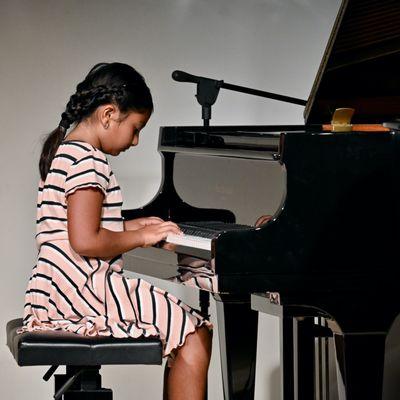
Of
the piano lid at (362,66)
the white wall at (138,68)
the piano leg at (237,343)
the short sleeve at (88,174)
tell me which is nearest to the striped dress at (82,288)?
the short sleeve at (88,174)

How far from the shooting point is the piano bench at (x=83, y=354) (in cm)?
252

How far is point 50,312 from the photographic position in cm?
269

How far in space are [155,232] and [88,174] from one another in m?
0.25

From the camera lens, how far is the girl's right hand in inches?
108

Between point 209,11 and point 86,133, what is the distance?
59.5 inches

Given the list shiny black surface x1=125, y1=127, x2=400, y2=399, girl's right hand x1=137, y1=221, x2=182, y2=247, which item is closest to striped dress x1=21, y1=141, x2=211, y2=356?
girl's right hand x1=137, y1=221, x2=182, y2=247

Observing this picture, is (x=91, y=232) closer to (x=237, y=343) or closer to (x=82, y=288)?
(x=82, y=288)

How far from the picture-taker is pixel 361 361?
243 cm

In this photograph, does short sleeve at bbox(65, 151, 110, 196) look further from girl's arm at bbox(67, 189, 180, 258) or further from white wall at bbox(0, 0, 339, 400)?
white wall at bbox(0, 0, 339, 400)

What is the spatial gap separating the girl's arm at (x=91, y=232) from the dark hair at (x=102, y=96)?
0.62 ft

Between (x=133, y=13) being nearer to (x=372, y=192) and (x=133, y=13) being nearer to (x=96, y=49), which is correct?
(x=96, y=49)

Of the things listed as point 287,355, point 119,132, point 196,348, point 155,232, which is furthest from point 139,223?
point 287,355

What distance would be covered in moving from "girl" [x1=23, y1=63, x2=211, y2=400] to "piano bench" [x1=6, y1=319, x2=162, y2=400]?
6 cm

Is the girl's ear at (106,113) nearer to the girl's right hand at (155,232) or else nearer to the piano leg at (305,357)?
the girl's right hand at (155,232)
